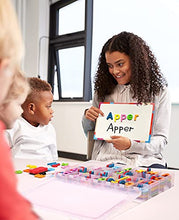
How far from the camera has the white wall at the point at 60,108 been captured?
Answer: 11.2ft

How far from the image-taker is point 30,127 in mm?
1402

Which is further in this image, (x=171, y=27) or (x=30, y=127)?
(x=171, y=27)

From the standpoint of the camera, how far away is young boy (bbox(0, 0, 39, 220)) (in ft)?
0.85

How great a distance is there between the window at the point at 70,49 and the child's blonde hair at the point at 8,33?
10.6 ft

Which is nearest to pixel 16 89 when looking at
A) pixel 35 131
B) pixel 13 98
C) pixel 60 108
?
pixel 13 98

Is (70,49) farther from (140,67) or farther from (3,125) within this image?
(3,125)

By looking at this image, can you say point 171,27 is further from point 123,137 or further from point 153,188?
point 153,188

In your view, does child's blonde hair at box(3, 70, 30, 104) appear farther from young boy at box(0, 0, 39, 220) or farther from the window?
the window

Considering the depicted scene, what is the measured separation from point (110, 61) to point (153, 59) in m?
0.25

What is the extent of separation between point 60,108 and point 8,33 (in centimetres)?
348

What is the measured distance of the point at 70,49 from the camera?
3922mm

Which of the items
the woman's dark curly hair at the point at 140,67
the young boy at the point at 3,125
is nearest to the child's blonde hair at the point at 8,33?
the young boy at the point at 3,125

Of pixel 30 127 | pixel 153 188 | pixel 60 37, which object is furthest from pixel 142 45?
pixel 60 37

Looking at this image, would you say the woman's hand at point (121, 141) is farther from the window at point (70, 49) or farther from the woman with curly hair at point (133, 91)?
the window at point (70, 49)
